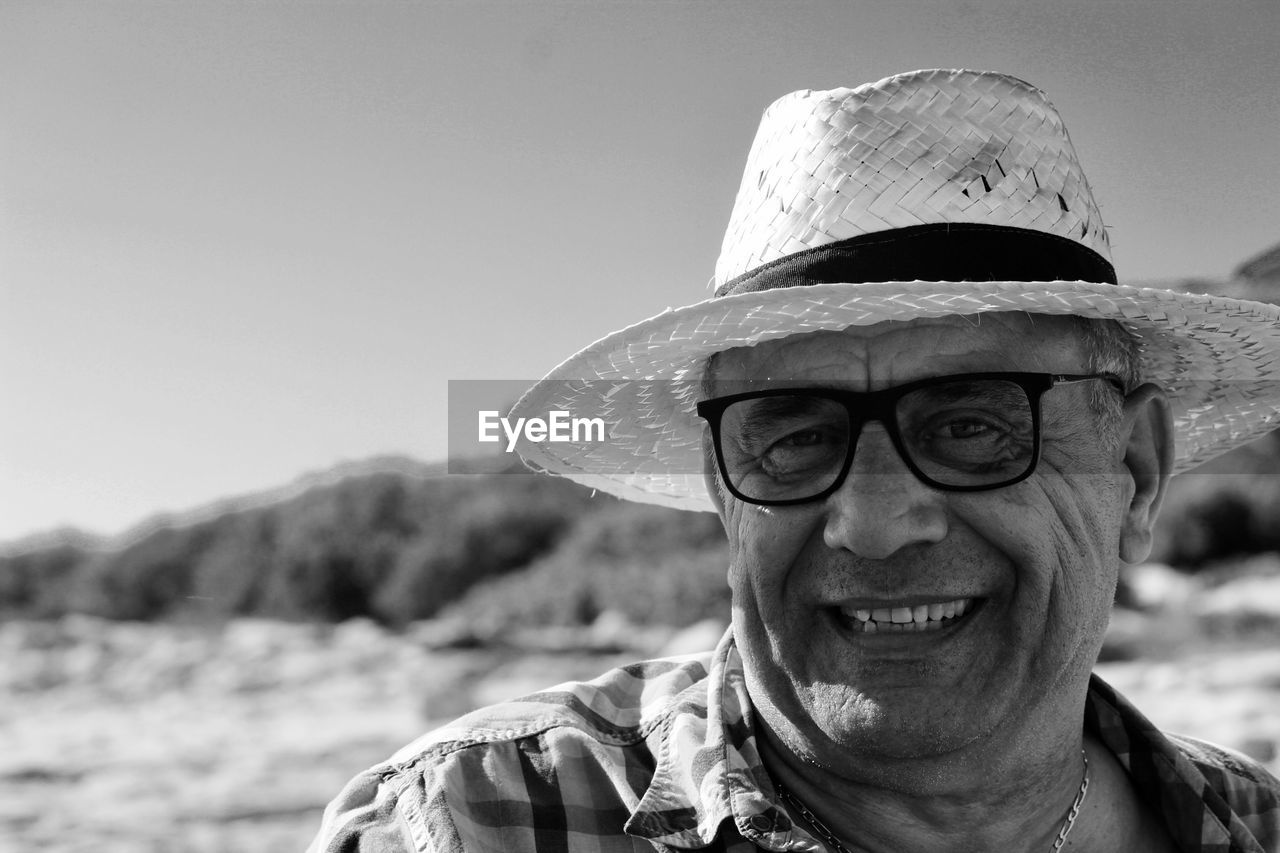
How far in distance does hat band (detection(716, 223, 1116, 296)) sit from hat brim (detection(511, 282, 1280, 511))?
0.06 m

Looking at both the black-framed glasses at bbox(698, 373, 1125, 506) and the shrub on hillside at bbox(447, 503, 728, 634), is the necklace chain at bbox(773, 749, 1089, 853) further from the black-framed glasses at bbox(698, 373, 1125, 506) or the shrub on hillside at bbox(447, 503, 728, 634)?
the shrub on hillside at bbox(447, 503, 728, 634)

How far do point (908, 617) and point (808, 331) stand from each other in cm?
45

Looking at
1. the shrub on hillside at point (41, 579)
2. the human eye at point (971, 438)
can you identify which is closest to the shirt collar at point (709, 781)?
the human eye at point (971, 438)

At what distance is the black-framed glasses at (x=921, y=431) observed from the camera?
64.9 inches

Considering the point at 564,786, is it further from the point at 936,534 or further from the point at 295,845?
the point at 295,845

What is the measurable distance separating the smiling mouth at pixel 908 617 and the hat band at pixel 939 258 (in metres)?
0.48

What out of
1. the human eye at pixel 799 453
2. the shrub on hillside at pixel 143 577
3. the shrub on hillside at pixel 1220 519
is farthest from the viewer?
the shrub on hillside at pixel 143 577

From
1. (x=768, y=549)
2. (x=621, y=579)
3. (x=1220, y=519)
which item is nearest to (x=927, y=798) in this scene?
Answer: (x=768, y=549)

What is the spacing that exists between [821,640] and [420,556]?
53.2 feet

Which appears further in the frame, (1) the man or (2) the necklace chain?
(2) the necklace chain

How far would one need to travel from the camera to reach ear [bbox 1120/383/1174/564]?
191 cm

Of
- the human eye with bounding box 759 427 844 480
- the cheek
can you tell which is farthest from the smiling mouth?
the human eye with bounding box 759 427 844 480

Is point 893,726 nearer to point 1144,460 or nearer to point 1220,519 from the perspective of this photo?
point 1144,460

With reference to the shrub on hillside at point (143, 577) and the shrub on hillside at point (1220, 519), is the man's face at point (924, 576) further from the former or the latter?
the shrub on hillside at point (143, 577)
